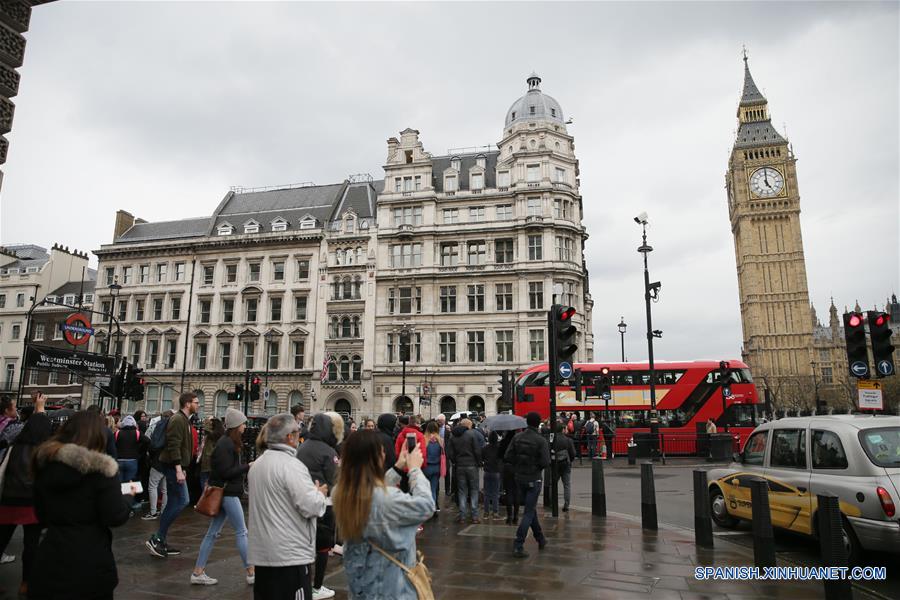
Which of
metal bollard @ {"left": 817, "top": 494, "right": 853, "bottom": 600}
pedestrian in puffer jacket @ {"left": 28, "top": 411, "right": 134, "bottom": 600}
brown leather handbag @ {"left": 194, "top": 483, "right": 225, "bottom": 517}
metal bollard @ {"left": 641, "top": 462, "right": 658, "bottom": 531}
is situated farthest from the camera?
metal bollard @ {"left": 641, "top": 462, "right": 658, "bottom": 531}

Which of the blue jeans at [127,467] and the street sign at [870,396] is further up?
the street sign at [870,396]

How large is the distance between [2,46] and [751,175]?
12988 cm

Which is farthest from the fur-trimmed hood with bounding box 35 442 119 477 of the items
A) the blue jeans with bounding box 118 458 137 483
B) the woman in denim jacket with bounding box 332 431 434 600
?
the blue jeans with bounding box 118 458 137 483

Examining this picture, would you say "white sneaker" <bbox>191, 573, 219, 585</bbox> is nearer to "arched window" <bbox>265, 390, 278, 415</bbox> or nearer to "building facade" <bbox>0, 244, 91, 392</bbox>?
"arched window" <bbox>265, 390, 278, 415</bbox>

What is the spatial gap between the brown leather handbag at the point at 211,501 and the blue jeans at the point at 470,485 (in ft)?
18.4

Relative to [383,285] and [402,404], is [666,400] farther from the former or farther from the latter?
[383,285]

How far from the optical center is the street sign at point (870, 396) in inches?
420

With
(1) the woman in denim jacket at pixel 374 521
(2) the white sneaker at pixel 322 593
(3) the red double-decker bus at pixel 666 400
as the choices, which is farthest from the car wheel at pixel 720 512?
(3) the red double-decker bus at pixel 666 400

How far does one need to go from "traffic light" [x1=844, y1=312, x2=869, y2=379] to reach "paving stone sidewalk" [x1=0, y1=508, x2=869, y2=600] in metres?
4.99

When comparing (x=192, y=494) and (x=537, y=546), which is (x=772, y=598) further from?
(x=192, y=494)

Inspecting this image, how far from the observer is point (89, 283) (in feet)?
184

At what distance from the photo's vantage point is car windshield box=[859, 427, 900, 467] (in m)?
7.03

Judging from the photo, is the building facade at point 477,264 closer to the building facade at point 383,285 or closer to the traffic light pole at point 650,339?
the building facade at point 383,285

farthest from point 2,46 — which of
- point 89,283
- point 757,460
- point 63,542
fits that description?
point 89,283
